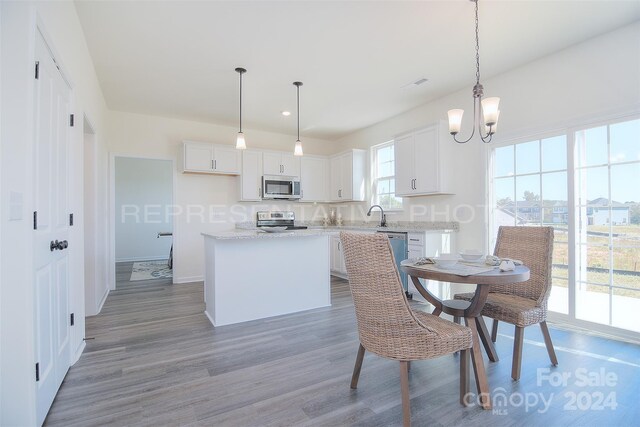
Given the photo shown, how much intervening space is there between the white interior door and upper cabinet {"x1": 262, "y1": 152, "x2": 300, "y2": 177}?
11.3 feet

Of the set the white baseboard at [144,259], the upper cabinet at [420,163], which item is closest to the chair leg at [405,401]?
the upper cabinet at [420,163]

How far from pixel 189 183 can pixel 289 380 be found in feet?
13.2

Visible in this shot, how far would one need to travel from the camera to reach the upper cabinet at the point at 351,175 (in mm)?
5633

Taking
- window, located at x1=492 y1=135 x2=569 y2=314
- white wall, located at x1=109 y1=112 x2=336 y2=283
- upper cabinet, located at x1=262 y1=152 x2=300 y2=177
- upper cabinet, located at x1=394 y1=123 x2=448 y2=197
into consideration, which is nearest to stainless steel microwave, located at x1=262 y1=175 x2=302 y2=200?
upper cabinet, located at x1=262 y1=152 x2=300 y2=177

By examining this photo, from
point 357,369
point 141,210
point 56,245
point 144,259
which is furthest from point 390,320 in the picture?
point 141,210

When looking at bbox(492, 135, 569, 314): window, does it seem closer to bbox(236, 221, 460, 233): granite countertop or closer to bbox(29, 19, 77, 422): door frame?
bbox(236, 221, 460, 233): granite countertop

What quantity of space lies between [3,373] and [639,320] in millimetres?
4220

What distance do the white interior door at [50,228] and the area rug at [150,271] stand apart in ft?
12.1

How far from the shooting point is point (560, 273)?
3129mm

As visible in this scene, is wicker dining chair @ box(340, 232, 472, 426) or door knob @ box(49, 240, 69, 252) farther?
door knob @ box(49, 240, 69, 252)

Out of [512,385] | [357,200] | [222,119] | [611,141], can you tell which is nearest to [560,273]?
[611,141]

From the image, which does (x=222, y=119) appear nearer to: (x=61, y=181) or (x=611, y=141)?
(x=61, y=181)

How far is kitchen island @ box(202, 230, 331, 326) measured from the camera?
3148 mm

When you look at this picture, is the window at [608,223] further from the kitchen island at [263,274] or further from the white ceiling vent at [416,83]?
the kitchen island at [263,274]
